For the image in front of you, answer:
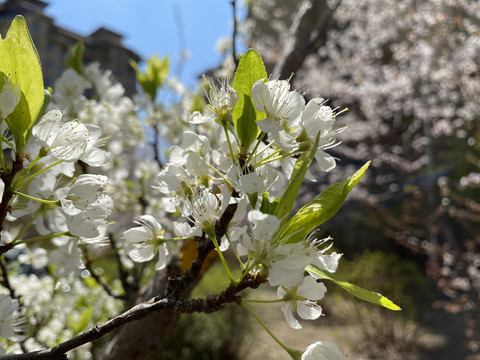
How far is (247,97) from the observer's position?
1.57 feet

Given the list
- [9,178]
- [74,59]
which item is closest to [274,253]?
[9,178]

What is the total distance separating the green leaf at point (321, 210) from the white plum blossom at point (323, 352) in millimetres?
117

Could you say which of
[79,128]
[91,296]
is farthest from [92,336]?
[91,296]

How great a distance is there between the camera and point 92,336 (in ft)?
1.42

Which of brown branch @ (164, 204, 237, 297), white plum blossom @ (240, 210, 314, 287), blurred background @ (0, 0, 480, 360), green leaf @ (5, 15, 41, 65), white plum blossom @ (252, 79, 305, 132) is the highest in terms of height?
green leaf @ (5, 15, 41, 65)

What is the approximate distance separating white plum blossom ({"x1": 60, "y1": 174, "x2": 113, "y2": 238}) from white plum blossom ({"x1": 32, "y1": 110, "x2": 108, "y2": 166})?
3cm

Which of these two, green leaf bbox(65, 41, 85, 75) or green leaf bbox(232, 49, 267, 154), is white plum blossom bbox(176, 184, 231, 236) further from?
green leaf bbox(65, 41, 85, 75)

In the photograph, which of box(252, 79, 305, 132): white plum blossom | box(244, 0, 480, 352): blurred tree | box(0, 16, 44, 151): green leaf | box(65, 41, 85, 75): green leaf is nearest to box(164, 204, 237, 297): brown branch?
box(252, 79, 305, 132): white plum blossom

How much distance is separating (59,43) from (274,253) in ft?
8.92

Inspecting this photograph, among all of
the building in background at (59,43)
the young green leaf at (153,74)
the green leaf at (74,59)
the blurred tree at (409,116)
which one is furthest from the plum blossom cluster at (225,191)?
the blurred tree at (409,116)

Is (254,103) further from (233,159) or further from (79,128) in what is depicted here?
(79,128)

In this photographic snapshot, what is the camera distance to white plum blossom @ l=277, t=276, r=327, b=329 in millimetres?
454

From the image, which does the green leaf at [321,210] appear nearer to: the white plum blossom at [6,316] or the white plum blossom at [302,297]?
the white plum blossom at [302,297]

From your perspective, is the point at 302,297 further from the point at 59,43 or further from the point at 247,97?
the point at 59,43
